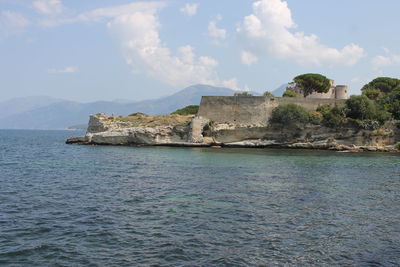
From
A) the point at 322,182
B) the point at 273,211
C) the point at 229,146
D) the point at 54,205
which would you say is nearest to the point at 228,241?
the point at 273,211

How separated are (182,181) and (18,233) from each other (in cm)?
877

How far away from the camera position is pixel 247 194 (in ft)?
47.1

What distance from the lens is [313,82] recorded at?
48344mm

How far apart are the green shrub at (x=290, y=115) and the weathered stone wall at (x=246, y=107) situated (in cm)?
159

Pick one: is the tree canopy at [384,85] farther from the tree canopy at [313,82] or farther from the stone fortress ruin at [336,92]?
the tree canopy at [313,82]

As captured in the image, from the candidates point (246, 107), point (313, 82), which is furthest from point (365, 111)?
point (246, 107)

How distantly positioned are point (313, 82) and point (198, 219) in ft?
135

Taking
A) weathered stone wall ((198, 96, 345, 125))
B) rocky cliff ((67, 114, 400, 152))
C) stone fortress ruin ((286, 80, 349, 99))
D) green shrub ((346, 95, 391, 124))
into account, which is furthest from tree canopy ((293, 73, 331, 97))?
rocky cliff ((67, 114, 400, 152))

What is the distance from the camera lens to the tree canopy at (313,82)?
158 feet

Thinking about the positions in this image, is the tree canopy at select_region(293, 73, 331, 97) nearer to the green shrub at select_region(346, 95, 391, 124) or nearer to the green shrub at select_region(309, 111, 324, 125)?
the green shrub at select_region(346, 95, 391, 124)

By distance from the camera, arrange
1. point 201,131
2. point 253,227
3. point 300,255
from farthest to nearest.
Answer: point 201,131 < point 253,227 < point 300,255

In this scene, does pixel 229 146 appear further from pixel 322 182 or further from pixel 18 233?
pixel 18 233

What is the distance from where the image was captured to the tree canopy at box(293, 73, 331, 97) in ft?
158

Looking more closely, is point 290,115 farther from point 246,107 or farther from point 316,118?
point 246,107
